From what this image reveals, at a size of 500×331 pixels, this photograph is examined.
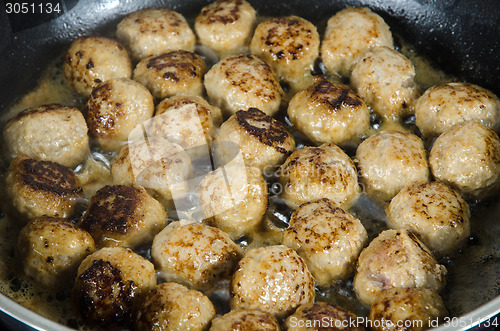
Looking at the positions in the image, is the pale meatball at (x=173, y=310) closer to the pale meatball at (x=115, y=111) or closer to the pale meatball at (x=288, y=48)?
the pale meatball at (x=115, y=111)

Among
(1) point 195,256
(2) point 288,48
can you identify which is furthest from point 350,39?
(1) point 195,256

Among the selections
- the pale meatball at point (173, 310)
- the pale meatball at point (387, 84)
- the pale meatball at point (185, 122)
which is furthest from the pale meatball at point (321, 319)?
the pale meatball at point (387, 84)

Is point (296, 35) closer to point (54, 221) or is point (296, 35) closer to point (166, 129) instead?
point (166, 129)

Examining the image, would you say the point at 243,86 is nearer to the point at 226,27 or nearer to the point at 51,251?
the point at 226,27

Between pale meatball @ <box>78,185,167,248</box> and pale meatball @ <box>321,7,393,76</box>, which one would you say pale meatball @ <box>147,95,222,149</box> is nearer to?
pale meatball @ <box>78,185,167,248</box>

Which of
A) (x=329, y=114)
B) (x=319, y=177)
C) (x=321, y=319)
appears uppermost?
(x=329, y=114)

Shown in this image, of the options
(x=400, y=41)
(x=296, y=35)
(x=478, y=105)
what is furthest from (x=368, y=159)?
(x=400, y=41)
